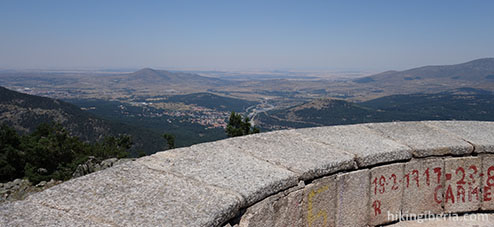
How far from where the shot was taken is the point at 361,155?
128 inches

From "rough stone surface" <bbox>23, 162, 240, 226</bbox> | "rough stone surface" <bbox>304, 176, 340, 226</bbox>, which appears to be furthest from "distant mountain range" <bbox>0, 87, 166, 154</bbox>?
"rough stone surface" <bbox>23, 162, 240, 226</bbox>

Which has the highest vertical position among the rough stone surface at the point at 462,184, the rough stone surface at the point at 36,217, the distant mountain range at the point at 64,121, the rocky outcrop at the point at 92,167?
the rough stone surface at the point at 36,217

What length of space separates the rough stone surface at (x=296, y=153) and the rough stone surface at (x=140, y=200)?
846 mm

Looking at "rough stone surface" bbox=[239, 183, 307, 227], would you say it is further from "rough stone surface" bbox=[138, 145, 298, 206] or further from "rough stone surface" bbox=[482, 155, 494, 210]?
"rough stone surface" bbox=[482, 155, 494, 210]

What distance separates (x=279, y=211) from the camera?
8.69 feet

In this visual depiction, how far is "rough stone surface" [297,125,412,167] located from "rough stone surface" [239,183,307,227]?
0.81 meters

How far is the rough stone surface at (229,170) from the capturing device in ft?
8.09

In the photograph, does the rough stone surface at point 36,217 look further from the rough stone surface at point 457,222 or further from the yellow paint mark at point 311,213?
the rough stone surface at point 457,222

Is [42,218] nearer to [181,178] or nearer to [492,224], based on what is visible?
[181,178]

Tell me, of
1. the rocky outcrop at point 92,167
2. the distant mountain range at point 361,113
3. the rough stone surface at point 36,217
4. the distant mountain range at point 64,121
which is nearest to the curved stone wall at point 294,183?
the rough stone surface at point 36,217

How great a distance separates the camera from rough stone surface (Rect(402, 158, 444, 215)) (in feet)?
11.6

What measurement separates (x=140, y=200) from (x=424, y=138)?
3.29 m

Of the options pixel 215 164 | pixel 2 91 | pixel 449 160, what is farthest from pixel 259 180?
pixel 2 91

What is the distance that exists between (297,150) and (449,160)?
1.73 metres
